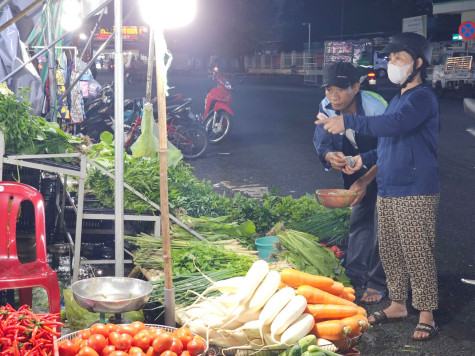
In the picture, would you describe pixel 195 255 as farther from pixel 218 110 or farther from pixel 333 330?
pixel 218 110

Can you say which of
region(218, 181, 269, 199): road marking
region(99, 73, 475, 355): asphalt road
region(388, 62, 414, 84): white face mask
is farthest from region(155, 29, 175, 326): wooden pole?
region(218, 181, 269, 199): road marking

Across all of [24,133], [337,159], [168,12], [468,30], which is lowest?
[337,159]

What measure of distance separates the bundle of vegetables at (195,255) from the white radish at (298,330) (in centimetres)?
102

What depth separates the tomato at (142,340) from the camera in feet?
10.5

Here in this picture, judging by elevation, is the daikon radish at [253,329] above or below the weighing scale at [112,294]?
below

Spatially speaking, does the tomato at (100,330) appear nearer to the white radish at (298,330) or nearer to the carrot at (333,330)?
the white radish at (298,330)

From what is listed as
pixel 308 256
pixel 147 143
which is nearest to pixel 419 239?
pixel 308 256

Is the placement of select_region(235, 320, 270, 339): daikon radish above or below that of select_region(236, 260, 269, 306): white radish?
below

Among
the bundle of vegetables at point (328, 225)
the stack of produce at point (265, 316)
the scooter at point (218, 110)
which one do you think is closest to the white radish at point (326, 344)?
the stack of produce at point (265, 316)

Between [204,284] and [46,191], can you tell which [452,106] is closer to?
[46,191]

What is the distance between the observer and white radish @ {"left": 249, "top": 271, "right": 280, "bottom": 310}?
3.59m

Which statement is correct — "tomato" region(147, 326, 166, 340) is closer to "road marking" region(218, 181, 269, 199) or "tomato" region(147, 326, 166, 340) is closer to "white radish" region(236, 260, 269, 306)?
"white radish" region(236, 260, 269, 306)

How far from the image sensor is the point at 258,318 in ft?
12.0

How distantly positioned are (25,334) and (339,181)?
829cm
